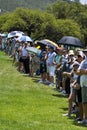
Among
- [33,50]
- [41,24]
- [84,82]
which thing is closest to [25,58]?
[33,50]

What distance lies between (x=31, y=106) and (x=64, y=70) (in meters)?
3.45

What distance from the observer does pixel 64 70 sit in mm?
17078

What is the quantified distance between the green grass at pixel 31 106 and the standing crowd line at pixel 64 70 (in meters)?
0.37

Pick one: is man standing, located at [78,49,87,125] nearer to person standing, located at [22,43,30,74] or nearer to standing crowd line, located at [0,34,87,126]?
standing crowd line, located at [0,34,87,126]

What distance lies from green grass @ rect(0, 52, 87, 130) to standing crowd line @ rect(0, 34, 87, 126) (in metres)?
0.37

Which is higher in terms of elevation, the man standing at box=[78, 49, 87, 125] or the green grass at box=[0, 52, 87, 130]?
the man standing at box=[78, 49, 87, 125]

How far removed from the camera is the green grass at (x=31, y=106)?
1113cm

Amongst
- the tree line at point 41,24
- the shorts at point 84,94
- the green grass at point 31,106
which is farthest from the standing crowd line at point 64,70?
the tree line at point 41,24

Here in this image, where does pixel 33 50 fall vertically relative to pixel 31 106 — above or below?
above

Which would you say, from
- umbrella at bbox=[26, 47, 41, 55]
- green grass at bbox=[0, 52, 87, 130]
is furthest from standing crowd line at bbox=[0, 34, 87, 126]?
green grass at bbox=[0, 52, 87, 130]

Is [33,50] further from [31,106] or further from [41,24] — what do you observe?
[41,24]

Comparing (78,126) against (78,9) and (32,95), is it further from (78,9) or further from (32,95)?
(78,9)

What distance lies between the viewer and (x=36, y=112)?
513 inches

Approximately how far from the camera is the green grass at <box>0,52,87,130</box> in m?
11.1
